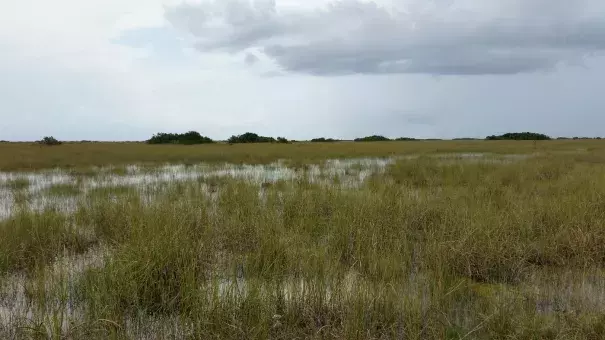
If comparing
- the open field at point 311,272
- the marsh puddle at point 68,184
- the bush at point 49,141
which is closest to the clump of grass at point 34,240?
the open field at point 311,272

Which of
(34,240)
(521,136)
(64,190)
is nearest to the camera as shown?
(34,240)

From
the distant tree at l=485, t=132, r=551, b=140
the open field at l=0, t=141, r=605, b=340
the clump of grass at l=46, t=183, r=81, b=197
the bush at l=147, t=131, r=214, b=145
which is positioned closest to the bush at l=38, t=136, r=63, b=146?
the bush at l=147, t=131, r=214, b=145

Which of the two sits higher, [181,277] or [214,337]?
[181,277]

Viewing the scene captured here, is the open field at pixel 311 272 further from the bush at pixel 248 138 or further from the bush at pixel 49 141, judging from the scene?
the bush at pixel 248 138

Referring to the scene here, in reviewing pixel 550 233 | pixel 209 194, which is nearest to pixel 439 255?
pixel 550 233

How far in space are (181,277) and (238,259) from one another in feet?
3.57

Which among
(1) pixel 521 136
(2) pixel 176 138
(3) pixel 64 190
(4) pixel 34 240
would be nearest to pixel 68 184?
(3) pixel 64 190

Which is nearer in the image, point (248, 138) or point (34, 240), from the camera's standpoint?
point (34, 240)

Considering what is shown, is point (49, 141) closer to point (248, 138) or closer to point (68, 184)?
point (248, 138)

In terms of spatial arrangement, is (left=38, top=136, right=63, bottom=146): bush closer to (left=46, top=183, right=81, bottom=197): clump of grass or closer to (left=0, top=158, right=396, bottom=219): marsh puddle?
(left=0, top=158, right=396, bottom=219): marsh puddle

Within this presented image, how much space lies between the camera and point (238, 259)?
4.93m

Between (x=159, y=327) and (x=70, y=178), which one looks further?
(x=70, y=178)

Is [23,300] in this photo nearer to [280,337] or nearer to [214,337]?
[214,337]

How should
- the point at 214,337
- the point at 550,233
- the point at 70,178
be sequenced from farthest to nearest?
the point at 70,178, the point at 550,233, the point at 214,337
